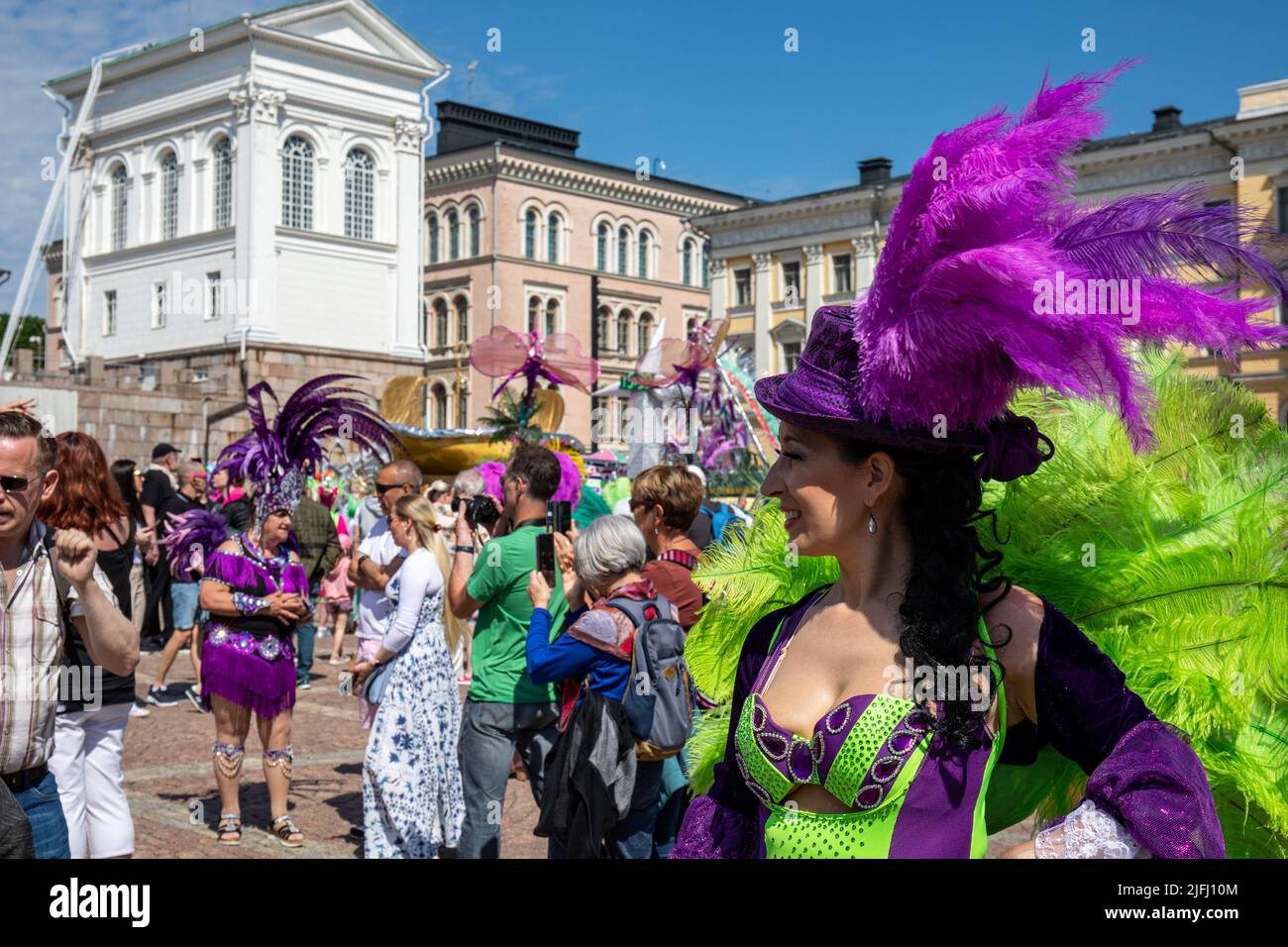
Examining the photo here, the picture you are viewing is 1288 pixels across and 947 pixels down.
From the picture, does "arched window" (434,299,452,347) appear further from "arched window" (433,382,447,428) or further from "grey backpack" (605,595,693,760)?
"grey backpack" (605,595,693,760)

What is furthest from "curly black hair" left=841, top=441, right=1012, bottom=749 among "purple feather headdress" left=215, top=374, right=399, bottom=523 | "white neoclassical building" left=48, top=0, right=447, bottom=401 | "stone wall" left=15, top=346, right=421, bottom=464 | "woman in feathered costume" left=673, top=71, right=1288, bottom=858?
"white neoclassical building" left=48, top=0, right=447, bottom=401

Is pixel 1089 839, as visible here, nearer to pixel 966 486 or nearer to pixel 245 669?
pixel 966 486

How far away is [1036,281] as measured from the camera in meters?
1.97

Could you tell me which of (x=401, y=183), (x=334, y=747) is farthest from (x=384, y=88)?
(x=334, y=747)

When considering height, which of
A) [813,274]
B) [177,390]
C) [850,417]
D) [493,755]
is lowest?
[493,755]

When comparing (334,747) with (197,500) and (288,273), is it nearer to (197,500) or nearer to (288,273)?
(197,500)

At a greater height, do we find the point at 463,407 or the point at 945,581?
the point at 463,407

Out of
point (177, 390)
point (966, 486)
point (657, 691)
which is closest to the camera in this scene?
point (966, 486)

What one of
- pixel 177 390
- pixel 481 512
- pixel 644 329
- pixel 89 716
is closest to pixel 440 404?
pixel 644 329

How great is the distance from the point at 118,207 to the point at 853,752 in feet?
142

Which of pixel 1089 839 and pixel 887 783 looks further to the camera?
pixel 887 783

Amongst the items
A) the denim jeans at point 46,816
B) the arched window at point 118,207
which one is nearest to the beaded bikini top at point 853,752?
the denim jeans at point 46,816

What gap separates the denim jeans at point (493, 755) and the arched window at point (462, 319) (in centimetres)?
5120

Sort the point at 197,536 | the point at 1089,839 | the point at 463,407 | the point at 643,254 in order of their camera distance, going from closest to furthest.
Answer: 1. the point at 1089,839
2. the point at 197,536
3. the point at 463,407
4. the point at 643,254
